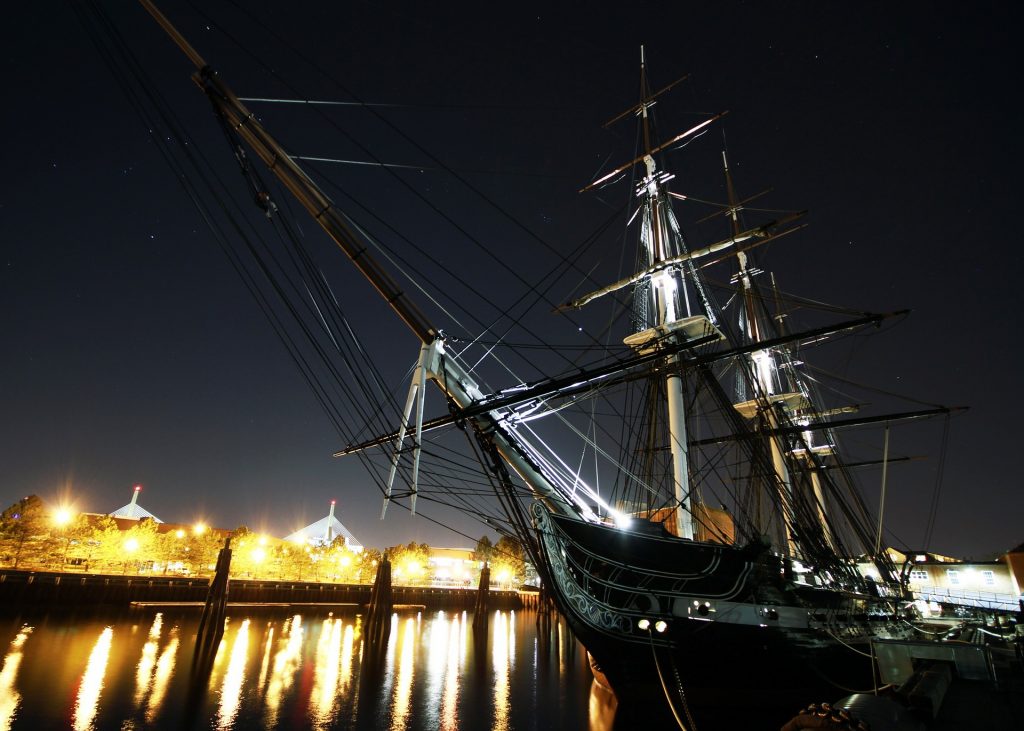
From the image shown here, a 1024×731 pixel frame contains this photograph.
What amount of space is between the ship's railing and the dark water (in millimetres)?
41049

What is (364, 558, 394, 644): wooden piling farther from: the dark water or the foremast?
the foremast

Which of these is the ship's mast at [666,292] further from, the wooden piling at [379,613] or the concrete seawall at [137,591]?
the concrete seawall at [137,591]

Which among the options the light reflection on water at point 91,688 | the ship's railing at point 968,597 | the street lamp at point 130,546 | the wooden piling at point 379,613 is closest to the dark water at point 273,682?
the light reflection on water at point 91,688

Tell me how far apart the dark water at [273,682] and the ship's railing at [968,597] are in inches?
1616

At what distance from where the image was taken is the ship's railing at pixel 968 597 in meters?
45.4

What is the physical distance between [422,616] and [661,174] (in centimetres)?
3906

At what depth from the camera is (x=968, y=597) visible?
1895 inches

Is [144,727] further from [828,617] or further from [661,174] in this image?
[661,174]

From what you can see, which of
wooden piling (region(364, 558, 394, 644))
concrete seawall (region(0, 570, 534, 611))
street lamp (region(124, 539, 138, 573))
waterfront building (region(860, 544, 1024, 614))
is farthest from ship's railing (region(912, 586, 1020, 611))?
street lamp (region(124, 539, 138, 573))

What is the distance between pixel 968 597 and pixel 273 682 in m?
59.1

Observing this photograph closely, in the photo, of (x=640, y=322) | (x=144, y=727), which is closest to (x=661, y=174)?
(x=640, y=322)

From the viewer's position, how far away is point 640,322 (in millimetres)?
22391

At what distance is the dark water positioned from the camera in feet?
40.6

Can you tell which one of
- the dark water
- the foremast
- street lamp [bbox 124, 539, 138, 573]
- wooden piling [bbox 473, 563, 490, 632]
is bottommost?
the dark water
